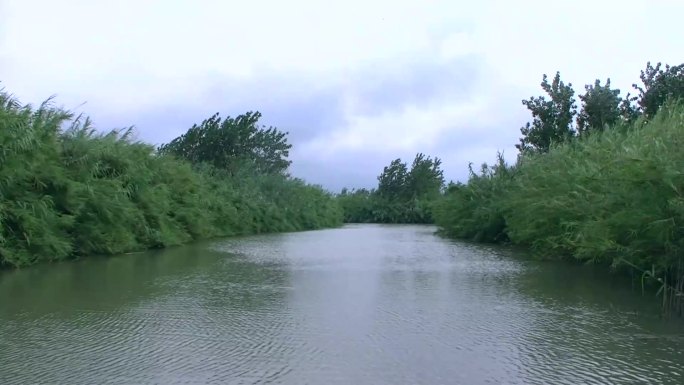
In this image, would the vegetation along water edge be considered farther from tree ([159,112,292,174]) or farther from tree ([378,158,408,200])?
tree ([378,158,408,200])

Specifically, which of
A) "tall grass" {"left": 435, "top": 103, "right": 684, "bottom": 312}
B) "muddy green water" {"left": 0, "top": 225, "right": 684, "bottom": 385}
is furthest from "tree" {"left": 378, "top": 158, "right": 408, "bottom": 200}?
"muddy green water" {"left": 0, "top": 225, "right": 684, "bottom": 385}

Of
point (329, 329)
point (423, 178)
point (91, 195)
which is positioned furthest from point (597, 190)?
point (423, 178)

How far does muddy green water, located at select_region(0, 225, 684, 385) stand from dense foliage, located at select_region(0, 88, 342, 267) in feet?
6.35

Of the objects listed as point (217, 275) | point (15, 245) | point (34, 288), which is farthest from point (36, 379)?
point (15, 245)

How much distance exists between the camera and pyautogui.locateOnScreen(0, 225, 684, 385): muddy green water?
5.79 meters

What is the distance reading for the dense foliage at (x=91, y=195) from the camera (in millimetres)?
14531

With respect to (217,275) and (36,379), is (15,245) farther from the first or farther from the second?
(36,379)

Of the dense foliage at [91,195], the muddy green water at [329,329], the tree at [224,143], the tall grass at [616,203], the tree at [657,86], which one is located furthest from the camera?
the tree at [224,143]

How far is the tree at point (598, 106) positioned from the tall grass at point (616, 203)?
10.4 metres

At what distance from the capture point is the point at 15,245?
14344 mm

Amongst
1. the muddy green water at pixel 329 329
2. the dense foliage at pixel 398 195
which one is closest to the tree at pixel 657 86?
the muddy green water at pixel 329 329

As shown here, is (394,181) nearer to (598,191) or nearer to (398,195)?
(398,195)

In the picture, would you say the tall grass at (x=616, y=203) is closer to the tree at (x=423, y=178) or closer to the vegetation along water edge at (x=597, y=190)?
the vegetation along water edge at (x=597, y=190)

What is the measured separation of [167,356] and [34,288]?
5.81m
